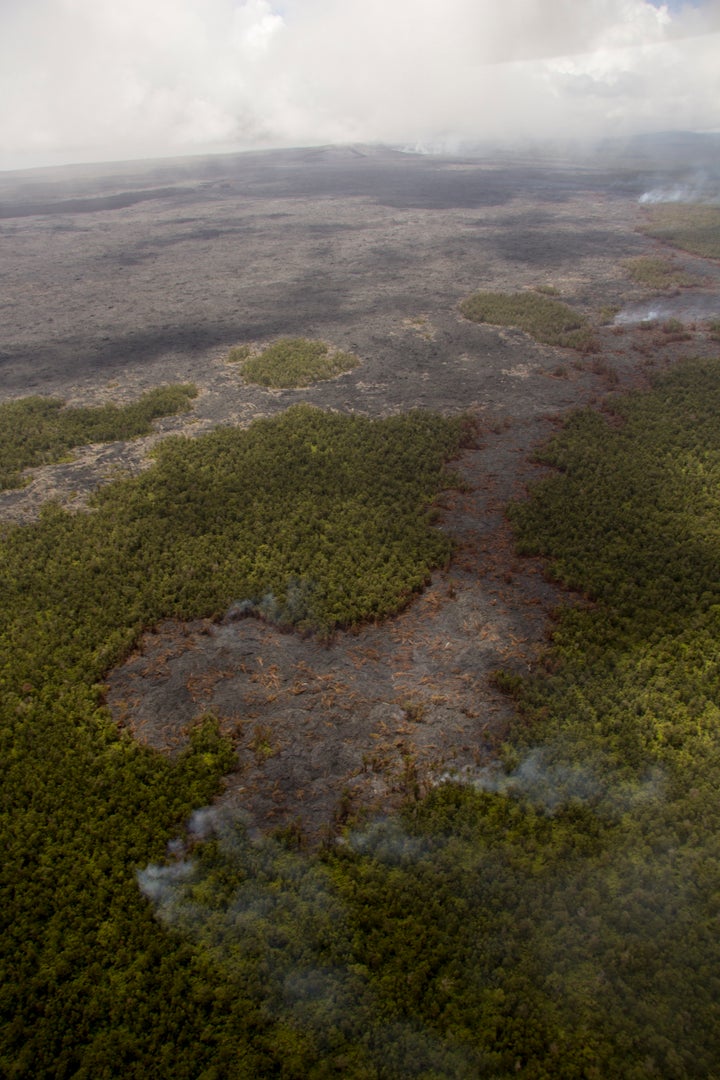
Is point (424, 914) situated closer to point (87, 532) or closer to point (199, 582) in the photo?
point (199, 582)

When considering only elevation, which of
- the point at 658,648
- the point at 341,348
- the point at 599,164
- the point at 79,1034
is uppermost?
the point at 599,164

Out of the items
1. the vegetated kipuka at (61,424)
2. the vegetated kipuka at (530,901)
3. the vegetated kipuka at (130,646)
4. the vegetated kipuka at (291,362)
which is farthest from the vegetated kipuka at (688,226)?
the vegetated kipuka at (530,901)

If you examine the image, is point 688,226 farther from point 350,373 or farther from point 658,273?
point 350,373

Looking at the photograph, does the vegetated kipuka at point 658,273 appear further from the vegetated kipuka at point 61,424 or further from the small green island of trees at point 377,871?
the small green island of trees at point 377,871

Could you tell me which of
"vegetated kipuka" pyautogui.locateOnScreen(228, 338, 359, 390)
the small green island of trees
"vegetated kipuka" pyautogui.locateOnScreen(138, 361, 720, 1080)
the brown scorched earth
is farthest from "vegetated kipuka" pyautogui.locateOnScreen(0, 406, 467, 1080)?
"vegetated kipuka" pyautogui.locateOnScreen(228, 338, 359, 390)

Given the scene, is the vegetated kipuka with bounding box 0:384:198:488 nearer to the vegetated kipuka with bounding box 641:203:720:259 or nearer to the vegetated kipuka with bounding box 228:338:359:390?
the vegetated kipuka with bounding box 228:338:359:390

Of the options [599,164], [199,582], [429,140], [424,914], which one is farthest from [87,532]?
[429,140]
